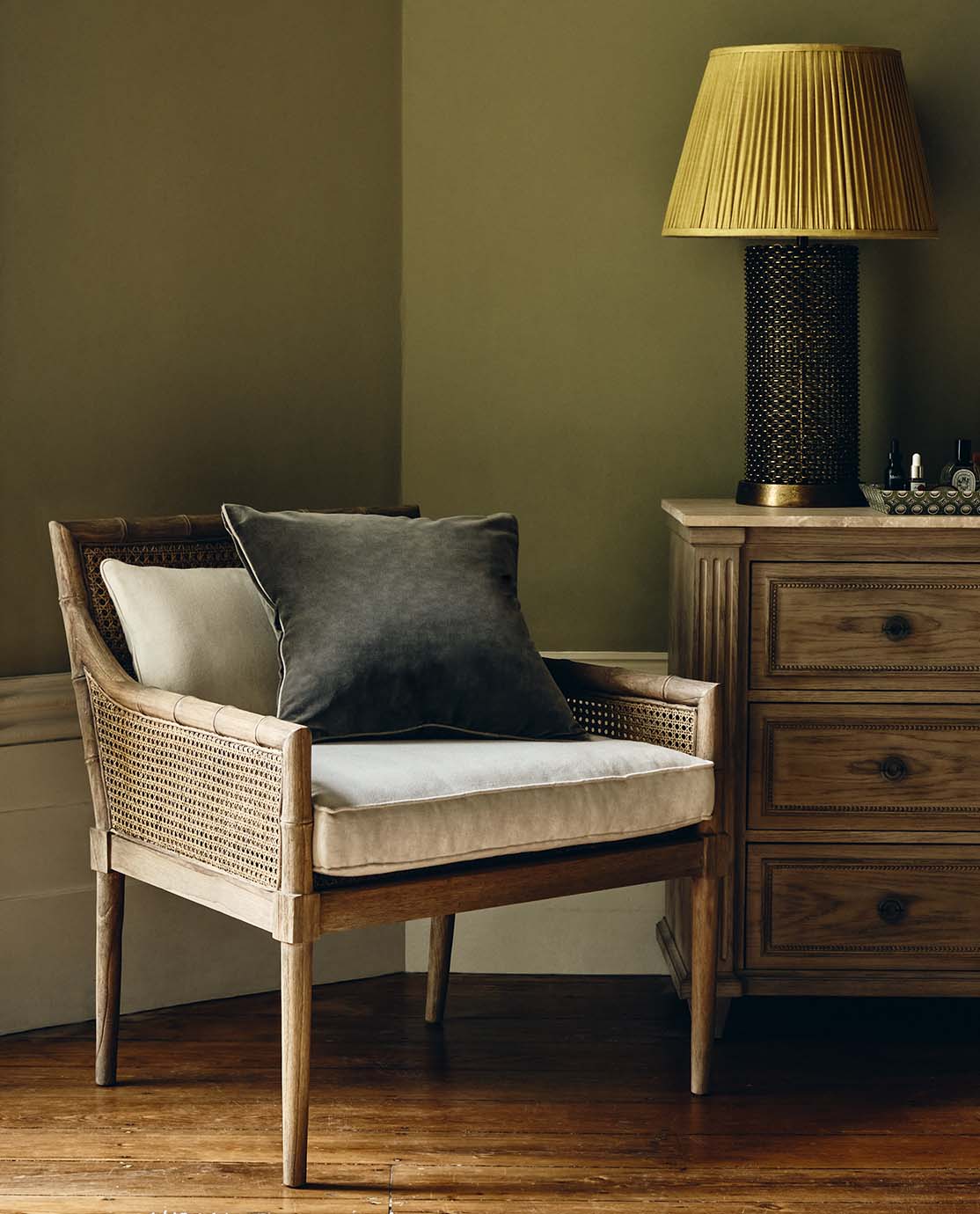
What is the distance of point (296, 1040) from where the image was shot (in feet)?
6.48

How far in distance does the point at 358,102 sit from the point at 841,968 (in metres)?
1.81

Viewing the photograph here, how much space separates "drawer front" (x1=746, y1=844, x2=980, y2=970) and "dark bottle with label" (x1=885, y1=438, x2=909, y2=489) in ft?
2.01

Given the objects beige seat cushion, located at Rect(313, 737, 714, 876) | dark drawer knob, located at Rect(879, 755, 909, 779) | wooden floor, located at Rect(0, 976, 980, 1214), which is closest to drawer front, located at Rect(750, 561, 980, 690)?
dark drawer knob, located at Rect(879, 755, 909, 779)

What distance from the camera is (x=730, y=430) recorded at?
2939 millimetres

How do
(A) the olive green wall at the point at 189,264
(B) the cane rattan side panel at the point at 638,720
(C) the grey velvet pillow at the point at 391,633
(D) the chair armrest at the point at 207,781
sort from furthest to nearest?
(A) the olive green wall at the point at 189,264
(B) the cane rattan side panel at the point at 638,720
(C) the grey velvet pillow at the point at 391,633
(D) the chair armrest at the point at 207,781

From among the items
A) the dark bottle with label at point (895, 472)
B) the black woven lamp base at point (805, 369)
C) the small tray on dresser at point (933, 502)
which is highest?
the black woven lamp base at point (805, 369)

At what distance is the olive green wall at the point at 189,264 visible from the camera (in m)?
2.58

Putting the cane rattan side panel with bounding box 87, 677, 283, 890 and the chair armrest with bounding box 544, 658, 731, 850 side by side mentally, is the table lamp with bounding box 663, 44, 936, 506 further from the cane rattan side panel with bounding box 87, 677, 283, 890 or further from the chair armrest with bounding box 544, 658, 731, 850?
the cane rattan side panel with bounding box 87, 677, 283, 890

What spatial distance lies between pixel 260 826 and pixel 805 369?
50.2 inches

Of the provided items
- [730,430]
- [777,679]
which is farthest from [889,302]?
[777,679]

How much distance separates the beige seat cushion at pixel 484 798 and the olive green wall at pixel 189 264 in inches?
31.0

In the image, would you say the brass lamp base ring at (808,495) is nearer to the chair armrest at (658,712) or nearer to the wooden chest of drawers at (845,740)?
the wooden chest of drawers at (845,740)

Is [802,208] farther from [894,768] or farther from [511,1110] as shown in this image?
[511,1110]

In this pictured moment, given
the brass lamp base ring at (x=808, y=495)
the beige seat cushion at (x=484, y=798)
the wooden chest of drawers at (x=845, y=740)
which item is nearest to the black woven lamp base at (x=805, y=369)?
the brass lamp base ring at (x=808, y=495)
